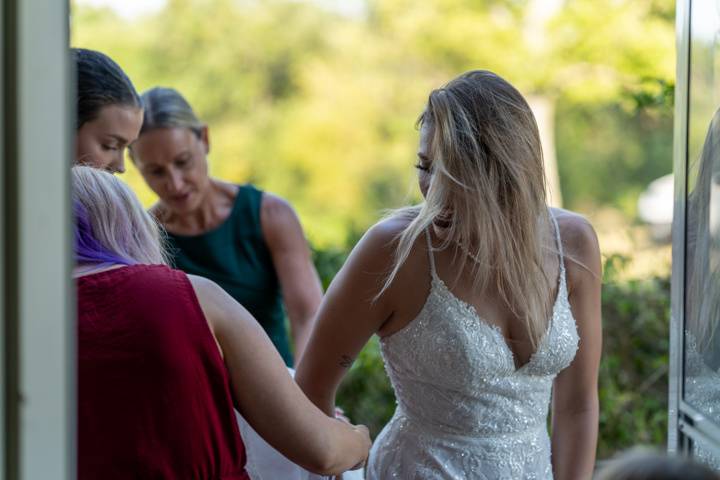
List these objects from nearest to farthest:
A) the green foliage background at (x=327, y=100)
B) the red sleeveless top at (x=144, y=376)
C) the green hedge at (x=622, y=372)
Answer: the red sleeveless top at (x=144, y=376) → the green hedge at (x=622, y=372) → the green foliage background at (x=327, y=100)

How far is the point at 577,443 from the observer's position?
2.48m

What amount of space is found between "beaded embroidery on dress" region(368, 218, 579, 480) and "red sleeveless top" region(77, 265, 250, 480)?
595 millimetres

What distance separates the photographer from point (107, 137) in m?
2.72

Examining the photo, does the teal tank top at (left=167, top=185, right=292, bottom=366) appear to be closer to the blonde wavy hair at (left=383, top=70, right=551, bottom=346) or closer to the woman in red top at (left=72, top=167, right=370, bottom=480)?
the blonde wavy hair at (left=383, top=70, right=551, bottom=346)

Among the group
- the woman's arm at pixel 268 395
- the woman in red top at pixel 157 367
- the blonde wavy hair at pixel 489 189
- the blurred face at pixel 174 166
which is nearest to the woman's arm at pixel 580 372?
the blonde wavy hair at pixel 489 189

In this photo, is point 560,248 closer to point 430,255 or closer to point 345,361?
point 430,255

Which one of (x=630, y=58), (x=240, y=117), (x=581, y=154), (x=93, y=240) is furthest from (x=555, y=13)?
(x=93, y=240)

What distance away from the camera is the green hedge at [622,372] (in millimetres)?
4957

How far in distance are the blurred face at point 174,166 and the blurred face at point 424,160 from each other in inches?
50.0

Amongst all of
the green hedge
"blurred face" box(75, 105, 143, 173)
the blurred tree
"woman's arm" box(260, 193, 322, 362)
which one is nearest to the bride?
"blurred face" box(75, 105, 143, 173)

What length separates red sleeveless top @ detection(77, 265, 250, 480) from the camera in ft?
5.63

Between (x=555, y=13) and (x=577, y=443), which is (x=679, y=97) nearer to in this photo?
(x=577, y=443)

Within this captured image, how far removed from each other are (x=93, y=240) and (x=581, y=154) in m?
16.0

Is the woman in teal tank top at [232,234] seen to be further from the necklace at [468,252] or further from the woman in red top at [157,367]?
the woman in red top at [157,367]
